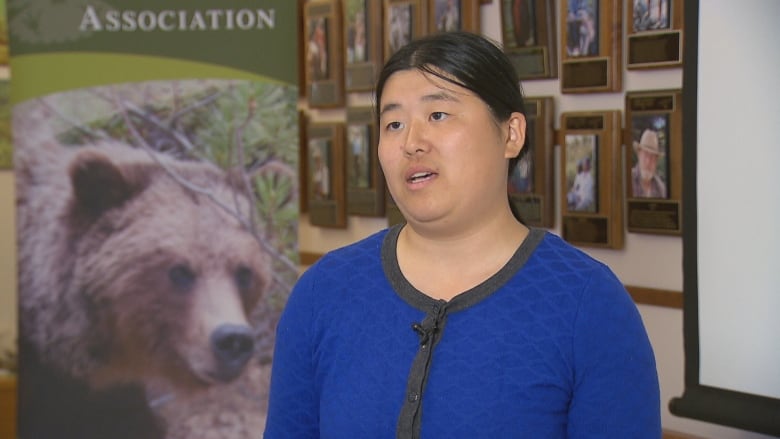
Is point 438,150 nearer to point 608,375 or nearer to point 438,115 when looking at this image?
point 438,115

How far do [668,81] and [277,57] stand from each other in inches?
51.3

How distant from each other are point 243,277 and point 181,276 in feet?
0.62

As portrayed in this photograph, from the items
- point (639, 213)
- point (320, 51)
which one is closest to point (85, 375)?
point (639, 213)

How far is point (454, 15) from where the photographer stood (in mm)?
4688

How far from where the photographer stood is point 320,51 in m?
5.66

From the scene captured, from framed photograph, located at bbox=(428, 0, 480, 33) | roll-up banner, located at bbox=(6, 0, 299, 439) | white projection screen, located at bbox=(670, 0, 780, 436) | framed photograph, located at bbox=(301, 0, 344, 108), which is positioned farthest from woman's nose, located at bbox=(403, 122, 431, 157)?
framed photograph, located at bbox=(301, 0, 344, 108)

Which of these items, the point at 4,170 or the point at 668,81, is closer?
the point at 668,81

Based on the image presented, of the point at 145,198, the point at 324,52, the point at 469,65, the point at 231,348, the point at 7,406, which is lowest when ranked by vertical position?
the point at 7,406

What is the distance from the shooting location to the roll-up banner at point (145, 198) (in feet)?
11.4

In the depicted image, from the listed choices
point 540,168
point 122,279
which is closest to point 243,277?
point 122,279

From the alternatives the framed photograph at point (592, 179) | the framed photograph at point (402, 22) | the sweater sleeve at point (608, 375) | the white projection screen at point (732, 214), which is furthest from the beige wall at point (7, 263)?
the sweater sleeve at point (608, 375)

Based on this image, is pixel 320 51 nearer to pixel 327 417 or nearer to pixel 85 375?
pixel 85 375

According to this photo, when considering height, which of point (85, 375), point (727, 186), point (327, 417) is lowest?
point (85, 375)

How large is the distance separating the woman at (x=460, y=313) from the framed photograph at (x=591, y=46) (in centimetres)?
223
